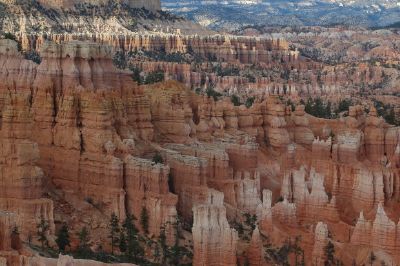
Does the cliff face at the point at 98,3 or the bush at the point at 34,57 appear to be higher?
the cliff face at the point at 98,3

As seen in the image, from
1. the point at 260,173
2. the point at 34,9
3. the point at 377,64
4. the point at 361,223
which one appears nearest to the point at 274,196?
the point at 260,173

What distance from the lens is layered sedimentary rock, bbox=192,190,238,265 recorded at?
3531 centimetres

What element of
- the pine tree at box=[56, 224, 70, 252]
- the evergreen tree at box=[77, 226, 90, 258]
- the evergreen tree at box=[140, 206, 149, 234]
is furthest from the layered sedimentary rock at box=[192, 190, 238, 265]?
the pine tree at box=[56, 224, 70, 252]

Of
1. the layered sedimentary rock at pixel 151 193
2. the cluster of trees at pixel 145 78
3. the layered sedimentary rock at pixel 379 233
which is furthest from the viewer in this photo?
the cluster of trees at pixel 145 78

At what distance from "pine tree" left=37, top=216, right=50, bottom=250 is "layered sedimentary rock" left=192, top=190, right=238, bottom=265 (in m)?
5.95

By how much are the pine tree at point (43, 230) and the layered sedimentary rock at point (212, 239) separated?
595 cm

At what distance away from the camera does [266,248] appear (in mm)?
40156

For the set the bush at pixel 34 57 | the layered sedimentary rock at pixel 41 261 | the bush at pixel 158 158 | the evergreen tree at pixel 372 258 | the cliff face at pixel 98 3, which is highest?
the cliff face at pixel 98 3

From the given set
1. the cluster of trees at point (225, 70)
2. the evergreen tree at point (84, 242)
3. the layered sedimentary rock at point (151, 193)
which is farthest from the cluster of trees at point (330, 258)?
the cluster of trees at point (225, 70)

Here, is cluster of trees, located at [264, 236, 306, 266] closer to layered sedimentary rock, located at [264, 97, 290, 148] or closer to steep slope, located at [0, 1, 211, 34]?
layered sedimentary rock, located at [264, 97, 290, 148]

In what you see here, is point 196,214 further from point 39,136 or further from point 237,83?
point 237,83

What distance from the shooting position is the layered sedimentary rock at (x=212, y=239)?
3531cm

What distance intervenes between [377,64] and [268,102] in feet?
292

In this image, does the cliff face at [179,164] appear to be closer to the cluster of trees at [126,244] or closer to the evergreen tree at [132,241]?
the cluster of trees at [126,244]
